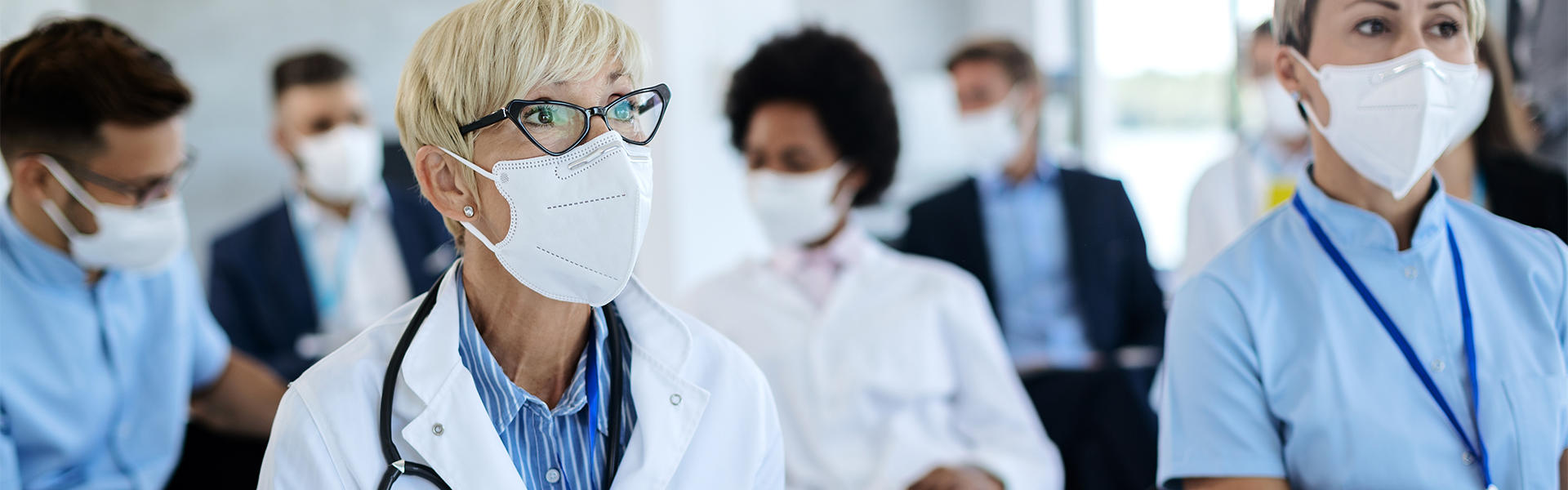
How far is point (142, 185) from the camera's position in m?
2.02

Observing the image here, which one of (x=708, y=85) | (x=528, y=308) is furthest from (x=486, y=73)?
(x=708, y=85)

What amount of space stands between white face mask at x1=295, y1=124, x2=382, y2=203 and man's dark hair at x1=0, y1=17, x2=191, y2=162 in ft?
5.98

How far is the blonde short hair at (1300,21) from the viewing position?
1471mm

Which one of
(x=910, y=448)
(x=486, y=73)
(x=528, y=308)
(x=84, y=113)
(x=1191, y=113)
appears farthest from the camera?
(x=1191, y=113)

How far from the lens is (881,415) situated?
236cm

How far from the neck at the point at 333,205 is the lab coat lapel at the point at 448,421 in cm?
285

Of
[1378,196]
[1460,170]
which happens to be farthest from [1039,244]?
[1378,196]

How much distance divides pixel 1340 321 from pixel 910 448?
1.00 m

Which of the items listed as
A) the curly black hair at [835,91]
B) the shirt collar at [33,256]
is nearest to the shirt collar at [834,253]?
the curly black hair at [835,91]

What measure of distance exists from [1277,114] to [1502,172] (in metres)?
1.09

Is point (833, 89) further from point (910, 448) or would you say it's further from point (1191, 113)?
point (1191, 113)

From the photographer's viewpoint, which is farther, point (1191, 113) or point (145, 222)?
point (1191, 113)

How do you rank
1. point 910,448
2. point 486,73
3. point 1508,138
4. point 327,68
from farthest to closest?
point 327,68 → point 1508,138 → point 910,448 → point 486,73

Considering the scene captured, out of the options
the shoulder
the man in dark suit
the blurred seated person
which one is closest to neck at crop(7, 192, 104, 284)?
the blurred seated person
